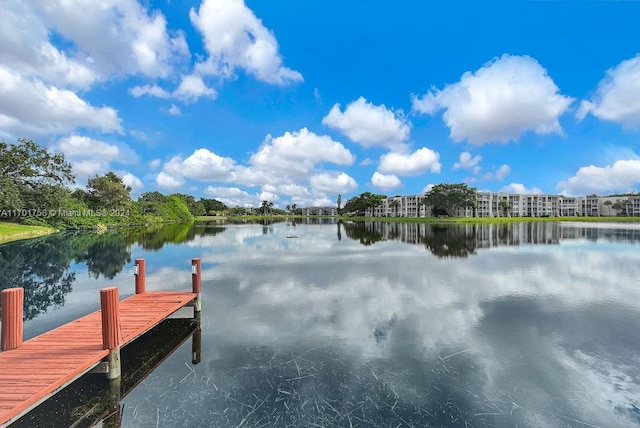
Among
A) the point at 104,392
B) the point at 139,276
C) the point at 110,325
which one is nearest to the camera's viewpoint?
the point at 104,392

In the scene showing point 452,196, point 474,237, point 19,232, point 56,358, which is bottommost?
point 474,237

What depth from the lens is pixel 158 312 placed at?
394 inches

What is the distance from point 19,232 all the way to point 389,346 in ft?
177

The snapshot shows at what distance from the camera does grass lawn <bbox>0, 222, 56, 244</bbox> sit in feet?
128

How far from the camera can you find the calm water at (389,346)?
6367 mm

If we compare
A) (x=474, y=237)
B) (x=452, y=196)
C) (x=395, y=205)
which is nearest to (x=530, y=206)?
(x=395, y=205)

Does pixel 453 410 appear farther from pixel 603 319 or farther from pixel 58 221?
pixel 58 221

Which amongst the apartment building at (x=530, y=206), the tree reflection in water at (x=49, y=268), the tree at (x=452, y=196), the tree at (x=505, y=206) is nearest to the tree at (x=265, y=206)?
the apartment building at (x=530, y=206)

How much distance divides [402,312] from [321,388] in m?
5.90

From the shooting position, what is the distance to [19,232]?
140 ft

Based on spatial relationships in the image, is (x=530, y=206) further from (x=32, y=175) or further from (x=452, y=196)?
(x=32, y=175)

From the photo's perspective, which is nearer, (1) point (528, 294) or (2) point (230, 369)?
(2) point (230, 369)

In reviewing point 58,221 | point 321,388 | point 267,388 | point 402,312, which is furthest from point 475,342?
point 58,221

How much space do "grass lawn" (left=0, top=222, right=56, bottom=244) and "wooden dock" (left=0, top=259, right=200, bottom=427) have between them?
131 ft
